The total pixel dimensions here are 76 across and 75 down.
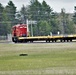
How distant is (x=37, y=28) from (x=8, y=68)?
364ft

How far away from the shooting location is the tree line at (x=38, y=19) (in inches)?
5128


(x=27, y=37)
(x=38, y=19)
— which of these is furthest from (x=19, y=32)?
(x=38, y=19)

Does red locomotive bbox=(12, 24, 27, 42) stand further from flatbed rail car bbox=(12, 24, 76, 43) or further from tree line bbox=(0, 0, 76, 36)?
tree line bbox=(0, 0, 76, 36)

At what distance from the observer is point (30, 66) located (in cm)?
2150

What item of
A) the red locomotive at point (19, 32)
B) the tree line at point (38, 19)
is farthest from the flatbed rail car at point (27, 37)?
the tree line at point (38, 19)

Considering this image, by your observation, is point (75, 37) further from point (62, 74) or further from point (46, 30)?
point (46, 30)

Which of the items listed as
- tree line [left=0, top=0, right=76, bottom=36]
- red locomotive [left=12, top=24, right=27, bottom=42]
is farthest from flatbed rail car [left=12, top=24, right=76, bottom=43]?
tree line [left=0, top=0, right=76, bottom=36]

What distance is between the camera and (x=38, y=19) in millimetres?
139750

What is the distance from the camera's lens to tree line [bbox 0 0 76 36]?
13025cm

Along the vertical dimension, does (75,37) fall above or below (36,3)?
below

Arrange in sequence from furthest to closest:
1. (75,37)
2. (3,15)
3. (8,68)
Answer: (3,15)
(75,37)
(8,68)

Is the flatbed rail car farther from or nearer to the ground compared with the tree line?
nearer to the ground

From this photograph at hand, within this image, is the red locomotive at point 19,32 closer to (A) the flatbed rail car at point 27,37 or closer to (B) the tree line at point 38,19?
(A) the flatbed rail car at point 27,37

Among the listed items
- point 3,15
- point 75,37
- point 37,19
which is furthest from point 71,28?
point 75,37
